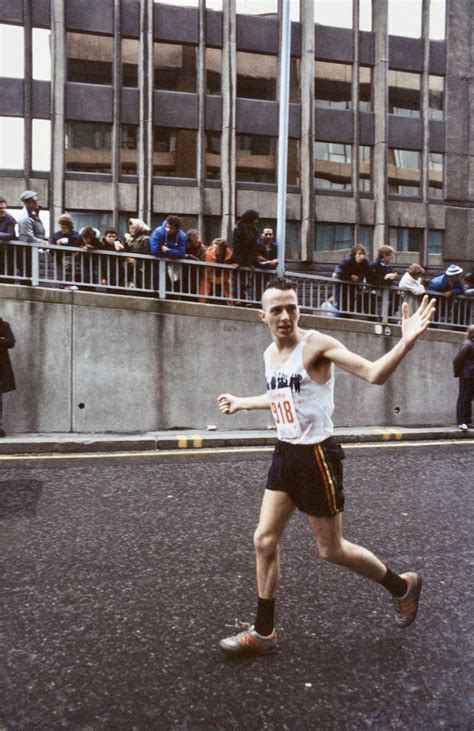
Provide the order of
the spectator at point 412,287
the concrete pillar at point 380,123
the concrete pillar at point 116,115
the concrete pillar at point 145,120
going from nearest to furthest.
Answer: the spectator at point 412,287
the concrete pillar at point 116,115
the concrete pillar at point 145,120
the concrete pillar at point 380,123

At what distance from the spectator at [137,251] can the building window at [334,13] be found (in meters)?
22.7

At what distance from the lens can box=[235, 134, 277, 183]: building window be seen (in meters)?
29.6

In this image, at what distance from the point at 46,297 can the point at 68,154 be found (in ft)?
61.8

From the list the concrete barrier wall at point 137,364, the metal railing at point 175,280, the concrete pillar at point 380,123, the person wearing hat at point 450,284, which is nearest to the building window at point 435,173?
the concrete pillar at point 380,123

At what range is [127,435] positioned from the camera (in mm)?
Result: 10414

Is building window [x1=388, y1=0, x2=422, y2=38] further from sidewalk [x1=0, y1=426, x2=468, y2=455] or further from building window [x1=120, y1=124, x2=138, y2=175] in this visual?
sidewalk [x1=0, y1=426, x2=468, y2=455]

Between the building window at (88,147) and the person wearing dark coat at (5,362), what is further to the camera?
the building window at (88,147)

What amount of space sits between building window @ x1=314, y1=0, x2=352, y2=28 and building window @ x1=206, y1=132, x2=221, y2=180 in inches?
267

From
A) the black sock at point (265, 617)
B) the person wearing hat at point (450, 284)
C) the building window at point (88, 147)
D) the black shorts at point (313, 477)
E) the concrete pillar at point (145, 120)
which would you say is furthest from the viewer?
the concrete pillar at point (145, 120)

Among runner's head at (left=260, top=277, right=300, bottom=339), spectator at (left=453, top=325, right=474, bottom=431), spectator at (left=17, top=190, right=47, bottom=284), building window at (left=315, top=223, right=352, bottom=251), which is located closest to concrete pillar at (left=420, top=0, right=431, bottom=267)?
building window at (left=315, top=223, right=352, bottom=251)

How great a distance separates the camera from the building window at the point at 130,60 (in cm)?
2828

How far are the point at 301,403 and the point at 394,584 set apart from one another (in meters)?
1.09

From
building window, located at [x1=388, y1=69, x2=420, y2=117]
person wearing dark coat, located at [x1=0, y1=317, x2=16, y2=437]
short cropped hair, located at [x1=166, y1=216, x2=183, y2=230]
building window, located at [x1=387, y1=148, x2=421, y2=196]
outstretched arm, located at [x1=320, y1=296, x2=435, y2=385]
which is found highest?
building window, located at [x1=388, y1=69, x2=420, y2=117]

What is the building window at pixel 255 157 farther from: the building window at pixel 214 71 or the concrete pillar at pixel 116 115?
the concrete pillar at pixel 116 115
